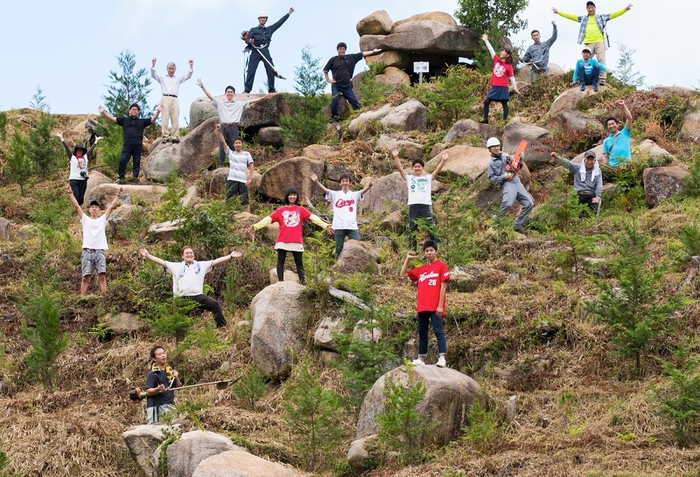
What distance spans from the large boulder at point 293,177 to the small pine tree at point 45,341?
23.4 ft

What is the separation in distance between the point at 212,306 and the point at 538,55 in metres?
13.4

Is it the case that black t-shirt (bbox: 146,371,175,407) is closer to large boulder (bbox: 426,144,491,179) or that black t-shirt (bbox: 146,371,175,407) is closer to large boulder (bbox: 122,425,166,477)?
large boulder (bbox: 122,425,166,477)

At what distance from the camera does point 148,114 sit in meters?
27.1

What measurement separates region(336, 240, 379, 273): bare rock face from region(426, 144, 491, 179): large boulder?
414 centimetres

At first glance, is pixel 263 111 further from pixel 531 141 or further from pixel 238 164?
pixel 531 141

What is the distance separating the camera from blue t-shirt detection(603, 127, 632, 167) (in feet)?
62.9

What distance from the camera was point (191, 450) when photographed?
1210 cm

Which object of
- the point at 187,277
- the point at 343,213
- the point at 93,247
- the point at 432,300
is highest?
the point at 343,213

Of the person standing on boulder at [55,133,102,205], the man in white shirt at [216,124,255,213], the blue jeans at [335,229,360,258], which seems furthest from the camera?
the person standing on boulder at [55,133,102,205]

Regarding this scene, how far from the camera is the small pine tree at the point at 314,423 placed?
39.7 ft

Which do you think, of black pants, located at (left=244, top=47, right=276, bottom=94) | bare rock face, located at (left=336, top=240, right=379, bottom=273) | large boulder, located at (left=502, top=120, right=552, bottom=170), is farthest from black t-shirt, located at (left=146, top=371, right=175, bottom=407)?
black pants, located at (left=244, top=47, right=276, bottom=94)

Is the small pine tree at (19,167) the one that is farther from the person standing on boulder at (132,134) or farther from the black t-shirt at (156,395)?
the black t-shirt at (156,395)

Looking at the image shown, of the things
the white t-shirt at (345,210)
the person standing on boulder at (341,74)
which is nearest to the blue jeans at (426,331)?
the white t-shirt at (345,210)

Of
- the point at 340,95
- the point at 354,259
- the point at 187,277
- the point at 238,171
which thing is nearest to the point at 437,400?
the point at 354,259
